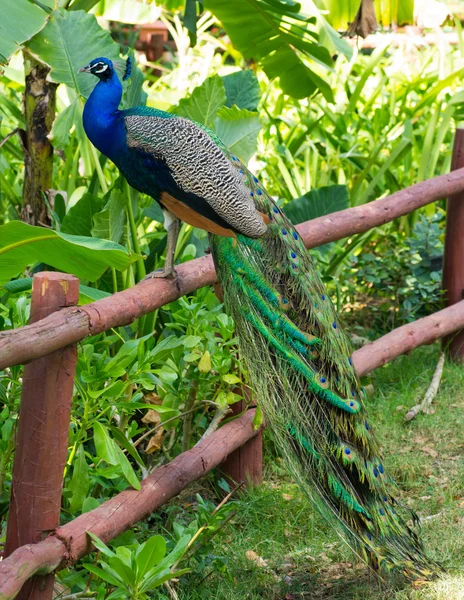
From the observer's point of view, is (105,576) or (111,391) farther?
(111,391)

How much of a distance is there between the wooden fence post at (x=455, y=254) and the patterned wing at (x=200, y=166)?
1.90m

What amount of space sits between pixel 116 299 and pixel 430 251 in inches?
117

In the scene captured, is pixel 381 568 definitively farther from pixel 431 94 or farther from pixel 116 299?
pixel 431 94

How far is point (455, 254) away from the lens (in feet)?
14.2

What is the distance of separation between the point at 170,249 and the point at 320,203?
149cm

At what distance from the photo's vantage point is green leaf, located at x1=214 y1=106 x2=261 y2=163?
11.5 feet

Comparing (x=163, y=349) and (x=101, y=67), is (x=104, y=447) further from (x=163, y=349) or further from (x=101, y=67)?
(x=101, y=67)

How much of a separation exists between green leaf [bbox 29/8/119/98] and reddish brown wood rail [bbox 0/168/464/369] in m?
1.14

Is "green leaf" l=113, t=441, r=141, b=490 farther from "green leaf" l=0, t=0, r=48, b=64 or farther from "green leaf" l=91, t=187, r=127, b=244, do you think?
"green leaf" l=0, t=0, r=48, b=64

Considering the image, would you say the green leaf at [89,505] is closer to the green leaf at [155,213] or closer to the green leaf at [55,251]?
the green leaf at [55,251]

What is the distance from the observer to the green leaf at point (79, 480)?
2.29 m

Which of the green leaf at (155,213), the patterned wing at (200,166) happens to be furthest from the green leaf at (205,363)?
the green leaf at (155,213)

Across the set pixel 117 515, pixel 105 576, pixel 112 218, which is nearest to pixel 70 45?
pixel 112 218

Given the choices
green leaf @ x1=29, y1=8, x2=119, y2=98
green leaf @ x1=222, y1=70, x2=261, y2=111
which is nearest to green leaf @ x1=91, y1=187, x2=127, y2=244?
green leaf @ x1=29, y1=8, x2=119, y2=98
